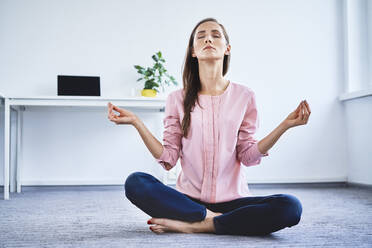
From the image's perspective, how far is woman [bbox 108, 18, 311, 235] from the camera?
1.12 metres

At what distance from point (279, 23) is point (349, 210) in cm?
173

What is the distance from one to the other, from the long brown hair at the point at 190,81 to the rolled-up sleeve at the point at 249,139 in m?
0.20

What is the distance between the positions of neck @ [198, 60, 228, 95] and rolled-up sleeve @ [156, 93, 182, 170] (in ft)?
0.45

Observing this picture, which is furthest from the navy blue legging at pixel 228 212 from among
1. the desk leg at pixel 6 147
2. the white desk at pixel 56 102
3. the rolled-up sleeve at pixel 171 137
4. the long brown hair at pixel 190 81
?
the desk leg at pixel 6 147

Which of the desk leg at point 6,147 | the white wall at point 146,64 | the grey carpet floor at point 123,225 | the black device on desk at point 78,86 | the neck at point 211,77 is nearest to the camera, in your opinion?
the grey carpet floor at point 123,225

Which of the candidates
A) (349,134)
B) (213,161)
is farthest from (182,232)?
(349,134)

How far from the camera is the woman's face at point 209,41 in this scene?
1339 millimetres

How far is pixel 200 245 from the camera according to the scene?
102 cm

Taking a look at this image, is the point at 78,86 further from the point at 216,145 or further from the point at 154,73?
the point at 216,145

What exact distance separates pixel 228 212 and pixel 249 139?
0.29 m

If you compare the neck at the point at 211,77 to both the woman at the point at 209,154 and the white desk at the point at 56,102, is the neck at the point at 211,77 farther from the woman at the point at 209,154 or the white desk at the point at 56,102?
the white desk at the point at 56,102

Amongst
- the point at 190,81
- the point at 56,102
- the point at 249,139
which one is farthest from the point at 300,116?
the point at 56,102

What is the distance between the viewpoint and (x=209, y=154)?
1.27m

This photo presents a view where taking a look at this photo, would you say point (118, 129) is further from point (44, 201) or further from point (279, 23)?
point (279, 23)
